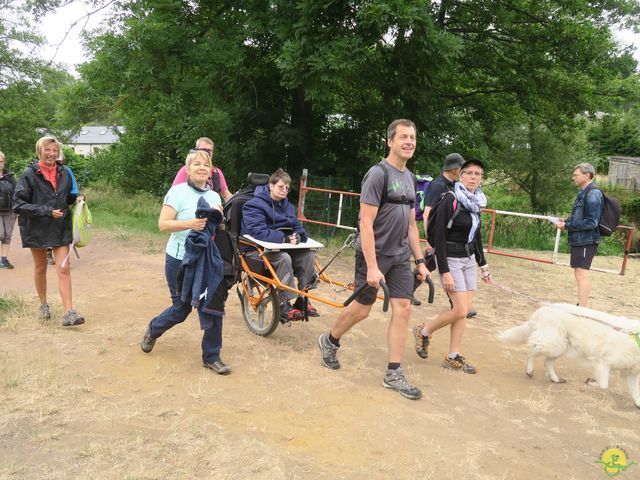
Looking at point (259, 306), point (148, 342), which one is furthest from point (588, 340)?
point (148, 342)

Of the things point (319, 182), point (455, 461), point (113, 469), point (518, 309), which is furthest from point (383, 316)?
point (319, 182)

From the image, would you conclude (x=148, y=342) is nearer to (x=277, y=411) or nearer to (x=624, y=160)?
(x=277, y=411)

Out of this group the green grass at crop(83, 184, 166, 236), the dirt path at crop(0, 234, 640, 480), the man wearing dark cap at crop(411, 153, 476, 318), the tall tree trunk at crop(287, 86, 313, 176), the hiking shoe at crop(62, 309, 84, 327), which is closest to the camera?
the dirt path at crop(0, 234, 640, 480)

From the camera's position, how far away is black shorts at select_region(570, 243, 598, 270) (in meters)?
5.82

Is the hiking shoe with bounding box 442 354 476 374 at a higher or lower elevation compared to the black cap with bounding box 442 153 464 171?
lower

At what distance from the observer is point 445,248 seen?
4.32 metres

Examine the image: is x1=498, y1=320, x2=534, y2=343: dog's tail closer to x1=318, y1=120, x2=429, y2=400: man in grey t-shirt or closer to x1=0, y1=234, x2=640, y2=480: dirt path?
x1=0, y1=234, x2=640, y2=480: dirt path

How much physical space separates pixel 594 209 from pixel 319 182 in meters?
6.96

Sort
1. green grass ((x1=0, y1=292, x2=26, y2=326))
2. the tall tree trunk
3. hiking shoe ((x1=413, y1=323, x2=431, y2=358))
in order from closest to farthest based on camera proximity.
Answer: hiking shoe ((x1=413, y1=323, x2=431, y2=358)) → green grass ((x1=0, y1=292, x2=26, y2=326)) → the tall tree trunk

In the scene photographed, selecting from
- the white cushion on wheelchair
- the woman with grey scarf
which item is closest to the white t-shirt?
the white cushion on wheelchair

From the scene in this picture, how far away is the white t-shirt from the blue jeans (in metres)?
0.08

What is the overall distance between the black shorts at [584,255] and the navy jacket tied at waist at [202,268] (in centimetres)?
409

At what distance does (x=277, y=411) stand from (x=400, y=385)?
997 millimetres

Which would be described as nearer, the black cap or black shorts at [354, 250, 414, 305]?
black shorts at [354, 250, 414, 305]
